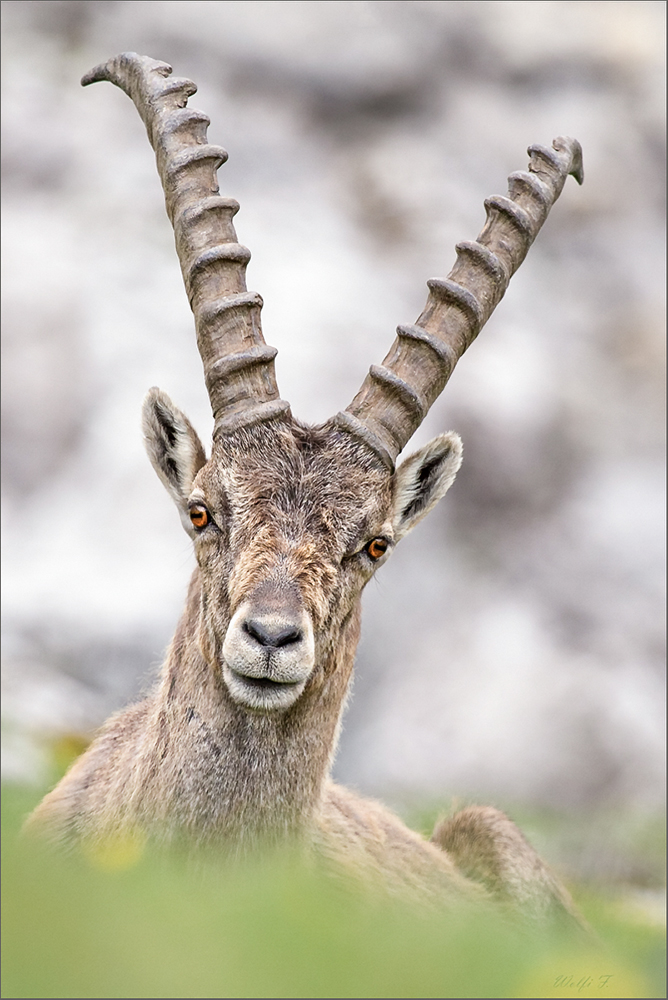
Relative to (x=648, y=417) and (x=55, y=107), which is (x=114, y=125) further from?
(x=648, y=417)

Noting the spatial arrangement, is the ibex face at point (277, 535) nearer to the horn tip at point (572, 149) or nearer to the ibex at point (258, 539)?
the ibex at point (258, 539)

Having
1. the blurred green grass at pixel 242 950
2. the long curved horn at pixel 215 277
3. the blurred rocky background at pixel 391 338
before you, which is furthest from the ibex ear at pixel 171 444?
the blurred rocky background at pixel 391 338

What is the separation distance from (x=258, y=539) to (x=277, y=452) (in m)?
0.67

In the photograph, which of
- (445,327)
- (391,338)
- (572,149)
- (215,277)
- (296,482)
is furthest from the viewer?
(391,338)

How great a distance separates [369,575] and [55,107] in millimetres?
20167

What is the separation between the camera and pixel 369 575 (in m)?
6.37

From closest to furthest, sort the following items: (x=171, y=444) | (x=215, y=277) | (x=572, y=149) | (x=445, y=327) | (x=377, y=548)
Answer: (x=377, y=548)
(x=215, y=277)
(x=171, y=444)
(x=445, y=327)
(x=572, y=149)

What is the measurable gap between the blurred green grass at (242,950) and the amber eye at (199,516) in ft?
10.1

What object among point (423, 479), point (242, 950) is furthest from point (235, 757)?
point (242, 950)

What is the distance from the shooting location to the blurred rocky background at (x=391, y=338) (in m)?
19.2

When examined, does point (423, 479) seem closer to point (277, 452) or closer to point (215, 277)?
point (277, 452)

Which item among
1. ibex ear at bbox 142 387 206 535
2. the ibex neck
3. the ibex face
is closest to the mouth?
the ibex face

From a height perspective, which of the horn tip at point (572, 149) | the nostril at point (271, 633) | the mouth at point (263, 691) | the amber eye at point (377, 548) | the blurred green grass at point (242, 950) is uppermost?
the horn tip at point (572, 149)

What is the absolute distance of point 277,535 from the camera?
575 cm
